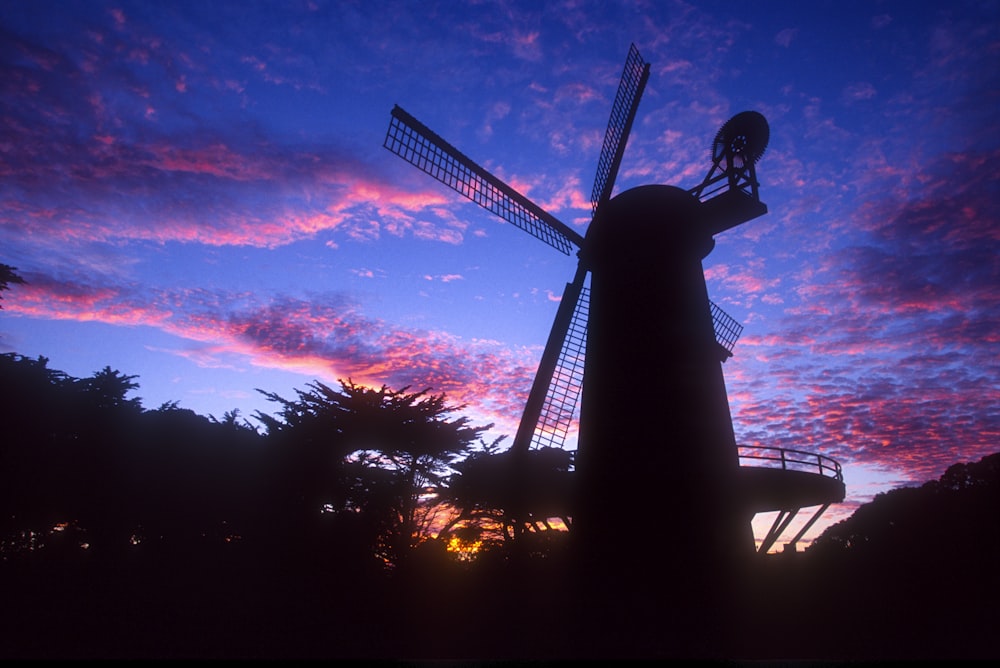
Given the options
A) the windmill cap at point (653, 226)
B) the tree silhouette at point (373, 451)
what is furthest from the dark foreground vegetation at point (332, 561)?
the windmill cap at point (653, 226)

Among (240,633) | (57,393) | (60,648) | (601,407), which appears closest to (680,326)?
(601,407)

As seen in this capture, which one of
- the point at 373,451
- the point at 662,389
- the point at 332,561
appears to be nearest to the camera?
the point at 662,389

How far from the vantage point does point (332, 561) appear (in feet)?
39.8

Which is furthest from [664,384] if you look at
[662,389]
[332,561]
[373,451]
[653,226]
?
[373,451]

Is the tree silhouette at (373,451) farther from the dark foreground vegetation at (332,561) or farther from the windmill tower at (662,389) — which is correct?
the windmill tower at (662,389)

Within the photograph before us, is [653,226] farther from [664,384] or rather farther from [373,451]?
[373,451]

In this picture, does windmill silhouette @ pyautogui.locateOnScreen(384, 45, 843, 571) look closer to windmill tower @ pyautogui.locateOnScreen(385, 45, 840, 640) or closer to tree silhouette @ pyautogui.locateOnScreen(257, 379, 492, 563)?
windmill tower @ pyautogui.locateOnScreen(385, 45, 840, 640)

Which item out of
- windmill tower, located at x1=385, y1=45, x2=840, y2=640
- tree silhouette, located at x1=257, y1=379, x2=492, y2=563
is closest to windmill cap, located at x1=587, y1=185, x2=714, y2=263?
windmill tower, located at x1=385, y1=45, x2=840, y2=640

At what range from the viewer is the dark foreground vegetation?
921 cm

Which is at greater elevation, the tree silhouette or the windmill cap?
the windmill cap

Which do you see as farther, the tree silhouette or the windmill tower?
the tree silhouette

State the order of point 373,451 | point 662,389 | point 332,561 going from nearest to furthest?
point 662,389 < point 332,561 < point 373,451

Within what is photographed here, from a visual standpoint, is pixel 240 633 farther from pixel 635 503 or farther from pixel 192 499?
pixel 635 503

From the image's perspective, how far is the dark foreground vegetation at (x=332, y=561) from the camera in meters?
9.21
